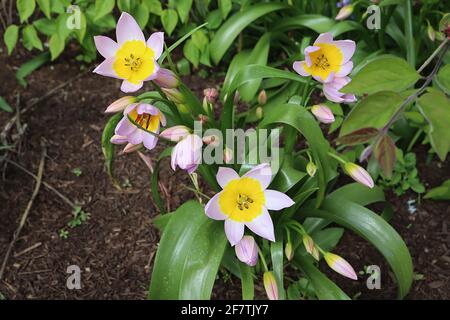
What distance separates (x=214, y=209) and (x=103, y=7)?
115cm

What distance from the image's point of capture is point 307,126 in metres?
1.64

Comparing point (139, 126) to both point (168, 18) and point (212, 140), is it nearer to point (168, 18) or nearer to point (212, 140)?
point (212, 140)

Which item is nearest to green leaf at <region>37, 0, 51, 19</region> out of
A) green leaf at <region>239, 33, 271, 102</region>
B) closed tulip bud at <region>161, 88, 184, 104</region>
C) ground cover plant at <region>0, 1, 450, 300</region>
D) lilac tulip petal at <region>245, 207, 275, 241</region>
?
ground cover plant at <region>0, 1, 450, 300</region>

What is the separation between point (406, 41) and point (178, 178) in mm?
1069

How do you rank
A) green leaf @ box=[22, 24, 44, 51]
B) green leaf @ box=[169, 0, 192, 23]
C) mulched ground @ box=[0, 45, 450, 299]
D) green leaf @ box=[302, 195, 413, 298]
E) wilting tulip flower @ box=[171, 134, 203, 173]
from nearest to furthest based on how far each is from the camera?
1. wilting tulip flower @ box=[171, 134, 203, 173]
2. green leaf @ box=[302, 195, 413, 298]
3. mulched ground @ box=[0, 45, 450, 299]
4. green leaf @ box=[169, 0, 192, 23]
5. green leaf @ box=[22, 24, 44, 51]

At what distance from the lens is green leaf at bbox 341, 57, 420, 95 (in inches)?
46.6

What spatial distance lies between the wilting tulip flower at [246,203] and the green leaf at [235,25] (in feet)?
3.46

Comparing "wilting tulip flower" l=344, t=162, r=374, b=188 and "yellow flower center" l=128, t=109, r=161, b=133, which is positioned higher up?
"yellow flower center" l=128, t=109, r=161, b=133

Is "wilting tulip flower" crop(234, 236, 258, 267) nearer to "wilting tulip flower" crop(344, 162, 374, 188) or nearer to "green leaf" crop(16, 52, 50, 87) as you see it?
"wilting tulip flower" crop(344, 162, 374, 188)

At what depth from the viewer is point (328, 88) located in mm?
1598

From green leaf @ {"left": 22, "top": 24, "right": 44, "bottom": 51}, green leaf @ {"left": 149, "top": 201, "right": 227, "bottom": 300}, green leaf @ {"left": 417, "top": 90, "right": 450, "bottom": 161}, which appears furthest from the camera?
green leaf @ {"left": 22, "top": 24, "right": 44, "bottom": 51}

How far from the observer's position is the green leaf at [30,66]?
2721mm

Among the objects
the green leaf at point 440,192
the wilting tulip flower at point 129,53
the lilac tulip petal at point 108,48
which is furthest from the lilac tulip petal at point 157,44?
the green leaf at point 440,192

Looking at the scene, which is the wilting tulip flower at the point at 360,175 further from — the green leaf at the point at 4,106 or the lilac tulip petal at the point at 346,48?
the green leaf at the point at 4,106
